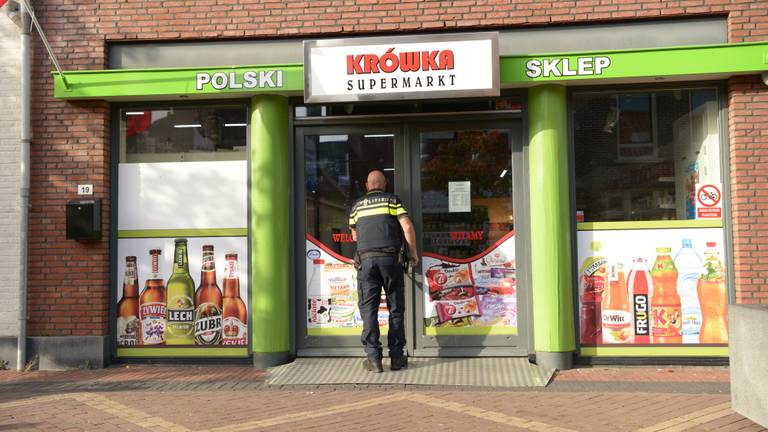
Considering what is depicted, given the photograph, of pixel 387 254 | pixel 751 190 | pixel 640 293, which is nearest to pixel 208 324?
pixel 387 254

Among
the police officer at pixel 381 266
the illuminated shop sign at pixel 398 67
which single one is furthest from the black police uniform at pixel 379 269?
the illuminated shop sign at pixel 398 67

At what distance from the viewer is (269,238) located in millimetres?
6973

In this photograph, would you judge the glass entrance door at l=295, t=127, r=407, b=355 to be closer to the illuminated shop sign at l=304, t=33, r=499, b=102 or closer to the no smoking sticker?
the illuminated shop sign at l=304, t=33, r=499, b=102

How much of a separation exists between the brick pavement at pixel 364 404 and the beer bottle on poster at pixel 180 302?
0.53 m

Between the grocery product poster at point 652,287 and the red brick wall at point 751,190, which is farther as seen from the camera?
the grocery product poster at point 652,287

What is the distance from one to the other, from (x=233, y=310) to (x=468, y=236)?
265 cm

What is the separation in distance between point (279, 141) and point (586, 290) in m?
3.57

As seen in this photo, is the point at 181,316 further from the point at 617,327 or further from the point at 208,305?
the point at 617,327

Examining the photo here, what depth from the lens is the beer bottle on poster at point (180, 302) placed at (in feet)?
23.9

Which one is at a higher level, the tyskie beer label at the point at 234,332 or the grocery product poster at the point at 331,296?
the grocery product poster at the point at 331,296

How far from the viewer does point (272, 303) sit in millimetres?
6957

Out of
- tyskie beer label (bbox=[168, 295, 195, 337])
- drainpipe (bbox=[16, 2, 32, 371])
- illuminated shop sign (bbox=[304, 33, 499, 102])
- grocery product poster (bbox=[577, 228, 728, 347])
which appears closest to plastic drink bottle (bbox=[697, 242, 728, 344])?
grocery product poster (bbox=[577, 228, 728, 347])

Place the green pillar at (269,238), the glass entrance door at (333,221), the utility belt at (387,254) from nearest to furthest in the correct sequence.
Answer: the utility belt at (387,254), the green pillar at (269,238), the glass entrance door at (333,221)

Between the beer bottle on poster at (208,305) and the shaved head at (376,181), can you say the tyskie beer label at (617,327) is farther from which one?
the beer bottle on poster at (208,305)
